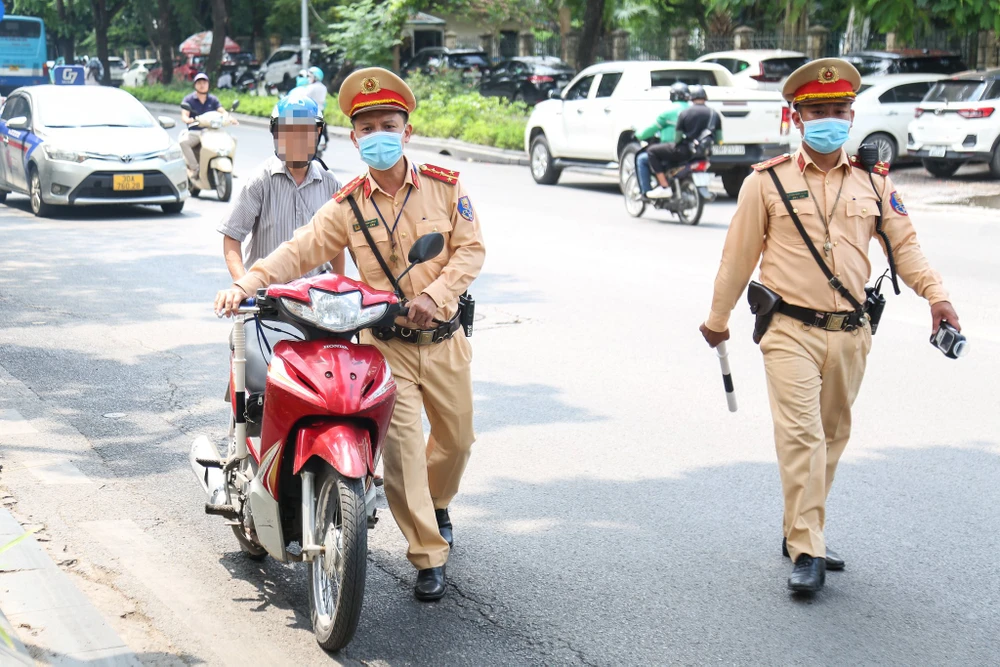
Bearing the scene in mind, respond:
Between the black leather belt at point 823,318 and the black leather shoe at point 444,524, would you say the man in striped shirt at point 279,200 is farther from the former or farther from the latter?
the black leather belt at point 823,318

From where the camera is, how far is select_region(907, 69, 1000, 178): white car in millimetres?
19016

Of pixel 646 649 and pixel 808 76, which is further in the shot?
pixel 808 76

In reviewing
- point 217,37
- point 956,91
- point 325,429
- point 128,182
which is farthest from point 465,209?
point 217,37

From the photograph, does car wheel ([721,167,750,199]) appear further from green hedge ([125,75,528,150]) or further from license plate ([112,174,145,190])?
license plate ([112,174,145,190])

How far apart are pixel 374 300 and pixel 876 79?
1936cm

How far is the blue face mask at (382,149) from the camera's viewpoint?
171 inches

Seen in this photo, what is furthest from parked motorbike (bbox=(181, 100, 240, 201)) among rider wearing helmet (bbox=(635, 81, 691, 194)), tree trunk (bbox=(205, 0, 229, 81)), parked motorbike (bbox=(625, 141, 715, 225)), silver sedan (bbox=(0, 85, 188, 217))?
tree trunk (bbox=(205, 0, 229, 81))

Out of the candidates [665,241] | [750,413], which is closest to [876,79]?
[665,241]

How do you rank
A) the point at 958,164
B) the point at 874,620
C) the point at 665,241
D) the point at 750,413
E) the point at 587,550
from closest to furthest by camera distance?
the point at 874,620, the point at 587,550, the point at 750,413, the point at 665,241, the point at 958,164

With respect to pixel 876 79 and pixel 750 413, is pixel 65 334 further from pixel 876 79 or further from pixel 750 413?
pixel 876 79

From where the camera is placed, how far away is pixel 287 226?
5109 mm

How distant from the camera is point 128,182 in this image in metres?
15.1

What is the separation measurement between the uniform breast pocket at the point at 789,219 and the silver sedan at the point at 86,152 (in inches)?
464

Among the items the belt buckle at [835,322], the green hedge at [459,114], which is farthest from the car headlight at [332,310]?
the green hedge at [459,114]
